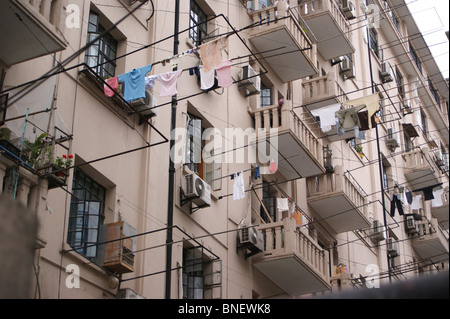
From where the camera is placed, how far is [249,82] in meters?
23.7

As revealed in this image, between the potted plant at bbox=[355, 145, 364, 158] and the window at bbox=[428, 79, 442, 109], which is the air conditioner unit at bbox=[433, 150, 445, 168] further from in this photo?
the potted plant at bbox=[355, 145, 364, 158]

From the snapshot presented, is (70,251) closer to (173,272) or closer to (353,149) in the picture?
(173,272)

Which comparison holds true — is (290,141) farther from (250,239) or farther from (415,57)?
(415,57)

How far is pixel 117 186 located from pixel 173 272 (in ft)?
7.79

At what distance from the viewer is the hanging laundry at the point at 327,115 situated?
25.8 meters

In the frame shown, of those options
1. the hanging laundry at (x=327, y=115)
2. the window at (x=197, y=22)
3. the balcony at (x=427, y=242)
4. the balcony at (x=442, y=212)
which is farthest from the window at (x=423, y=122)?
the window at (x=197, y=22)

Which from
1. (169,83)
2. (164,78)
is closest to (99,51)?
(164,78)

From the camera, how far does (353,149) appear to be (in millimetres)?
31953

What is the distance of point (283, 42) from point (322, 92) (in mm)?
3606

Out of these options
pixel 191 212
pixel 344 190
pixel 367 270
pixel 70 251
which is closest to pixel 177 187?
pixel 191 212

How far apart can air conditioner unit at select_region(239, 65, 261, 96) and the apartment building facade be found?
0.03 m

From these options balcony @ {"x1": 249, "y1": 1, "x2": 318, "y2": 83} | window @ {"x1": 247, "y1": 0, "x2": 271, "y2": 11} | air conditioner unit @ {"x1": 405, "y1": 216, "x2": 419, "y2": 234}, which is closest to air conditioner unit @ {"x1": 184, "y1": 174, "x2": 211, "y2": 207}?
balcony @ {"x1": 249, "y1": 1, "x2": 318, "y2": 83}

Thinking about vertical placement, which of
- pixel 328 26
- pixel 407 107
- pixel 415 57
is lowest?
pixel 328 26

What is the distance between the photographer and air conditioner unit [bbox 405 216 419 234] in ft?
114
